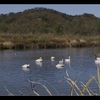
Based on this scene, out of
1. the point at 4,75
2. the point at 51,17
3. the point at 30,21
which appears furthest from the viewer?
the point at 51,17

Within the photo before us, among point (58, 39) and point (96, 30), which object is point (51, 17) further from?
point (58, 39)

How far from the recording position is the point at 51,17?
90.9 m

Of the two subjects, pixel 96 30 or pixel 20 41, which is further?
pixel 96 30

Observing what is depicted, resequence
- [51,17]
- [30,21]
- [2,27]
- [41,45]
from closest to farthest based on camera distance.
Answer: [41,45], [2,27], [30,21], [51,17]

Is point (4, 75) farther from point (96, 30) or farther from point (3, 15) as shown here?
point (3, 15)

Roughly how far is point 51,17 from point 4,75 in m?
78.4
